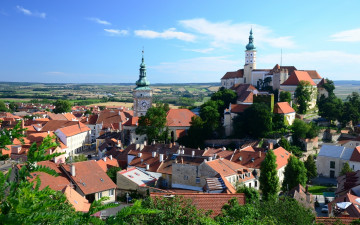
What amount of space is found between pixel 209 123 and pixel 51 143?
1853 inches

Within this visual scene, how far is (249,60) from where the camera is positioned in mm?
79062

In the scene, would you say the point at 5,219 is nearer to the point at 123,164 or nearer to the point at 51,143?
the point at 51,143

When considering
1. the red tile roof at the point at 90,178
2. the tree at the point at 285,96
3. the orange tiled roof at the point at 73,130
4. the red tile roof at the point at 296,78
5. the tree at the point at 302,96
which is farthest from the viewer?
the red tile roof at the point at 296,78

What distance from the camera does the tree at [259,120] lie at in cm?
4869

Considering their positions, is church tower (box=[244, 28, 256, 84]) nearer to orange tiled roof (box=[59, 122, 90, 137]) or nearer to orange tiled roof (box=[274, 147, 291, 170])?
orange tiled roof (box=[274, 147, 291, 170])

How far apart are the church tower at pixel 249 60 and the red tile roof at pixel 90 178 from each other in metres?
52.2

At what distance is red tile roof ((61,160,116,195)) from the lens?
3003 centimetres

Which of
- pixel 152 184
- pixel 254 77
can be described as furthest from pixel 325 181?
pixel 254 77

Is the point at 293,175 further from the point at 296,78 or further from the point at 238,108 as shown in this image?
the point at 296,78

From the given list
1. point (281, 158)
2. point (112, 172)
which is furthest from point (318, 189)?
point (112, 172)

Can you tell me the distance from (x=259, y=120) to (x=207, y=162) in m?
21.3

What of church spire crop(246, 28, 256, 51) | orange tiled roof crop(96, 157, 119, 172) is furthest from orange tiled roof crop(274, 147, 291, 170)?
church spire crop(246, 28, 256, 51)

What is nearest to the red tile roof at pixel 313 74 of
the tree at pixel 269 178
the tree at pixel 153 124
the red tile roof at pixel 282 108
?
the red tile roof at pixel 282 108

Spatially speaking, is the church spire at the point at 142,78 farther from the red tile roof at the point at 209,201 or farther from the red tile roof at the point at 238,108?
the red tile roof at the point at 209,201
